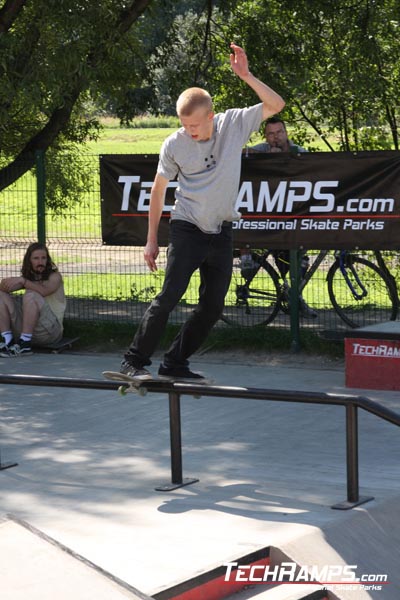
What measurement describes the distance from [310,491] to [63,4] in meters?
6.86

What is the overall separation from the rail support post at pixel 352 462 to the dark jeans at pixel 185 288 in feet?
3.59

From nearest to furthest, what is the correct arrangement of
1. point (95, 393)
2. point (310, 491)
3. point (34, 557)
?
point (34, 557) → point (310, 491) → point (95, 393)

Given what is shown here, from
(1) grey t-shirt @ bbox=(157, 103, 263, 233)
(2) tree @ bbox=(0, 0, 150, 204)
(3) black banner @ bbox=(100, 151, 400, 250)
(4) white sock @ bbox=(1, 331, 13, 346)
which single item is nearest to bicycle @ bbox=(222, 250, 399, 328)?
(3) black banner @ bbox=(100, 151, 400, 250)

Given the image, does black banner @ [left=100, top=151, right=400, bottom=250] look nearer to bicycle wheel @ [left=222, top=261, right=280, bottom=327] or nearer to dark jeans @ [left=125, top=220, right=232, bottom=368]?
bicycle wheel @ [left=222, top=261, right=280, bottom=327]

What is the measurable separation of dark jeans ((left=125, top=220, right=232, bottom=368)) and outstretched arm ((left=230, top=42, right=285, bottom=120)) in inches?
30.4

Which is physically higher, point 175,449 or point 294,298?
point 294,298

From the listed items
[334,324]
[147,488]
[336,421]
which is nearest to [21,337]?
[334,324]

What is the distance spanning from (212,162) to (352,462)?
1.85 m

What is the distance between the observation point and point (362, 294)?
11344 mm

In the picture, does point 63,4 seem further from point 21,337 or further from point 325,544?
point 325,544

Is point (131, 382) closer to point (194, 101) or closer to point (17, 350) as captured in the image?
point (194, 101)

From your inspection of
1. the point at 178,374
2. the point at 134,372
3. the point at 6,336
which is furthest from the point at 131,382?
the point at 6,336

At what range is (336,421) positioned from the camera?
8.08 meters

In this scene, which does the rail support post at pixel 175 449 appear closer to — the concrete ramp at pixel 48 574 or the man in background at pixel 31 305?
the concrete ramp at pixel 48 574
